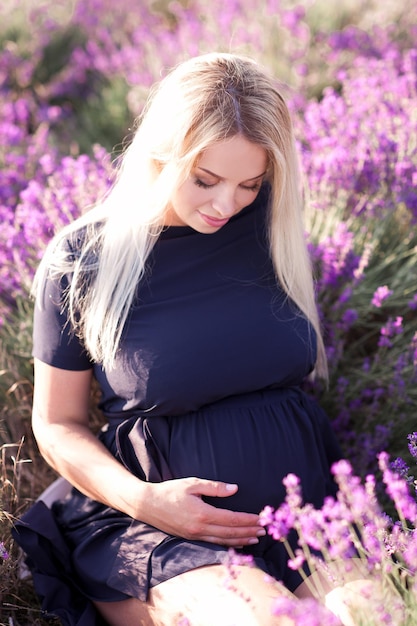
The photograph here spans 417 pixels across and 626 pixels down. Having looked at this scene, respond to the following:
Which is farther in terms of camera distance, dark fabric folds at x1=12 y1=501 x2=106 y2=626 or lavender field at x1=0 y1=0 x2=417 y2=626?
lavender field at x1=0 y1=0 x2=417 y2=626

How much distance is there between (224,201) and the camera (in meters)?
1.88

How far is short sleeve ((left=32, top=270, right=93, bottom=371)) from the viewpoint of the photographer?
1.96m

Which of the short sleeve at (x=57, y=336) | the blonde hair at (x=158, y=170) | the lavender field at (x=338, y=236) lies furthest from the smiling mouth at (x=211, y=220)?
the lavender field at (x=338, y=236)

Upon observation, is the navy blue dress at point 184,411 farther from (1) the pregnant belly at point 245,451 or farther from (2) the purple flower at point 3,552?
(2) the purple flower at point 3,552

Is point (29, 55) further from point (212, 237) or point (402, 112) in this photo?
point (212, 237)

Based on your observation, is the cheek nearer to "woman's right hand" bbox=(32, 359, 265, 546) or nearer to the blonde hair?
the blonde hair

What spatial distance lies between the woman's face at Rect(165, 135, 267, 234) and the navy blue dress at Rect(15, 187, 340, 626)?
152 millimetres

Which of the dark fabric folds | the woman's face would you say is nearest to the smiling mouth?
the woman's face

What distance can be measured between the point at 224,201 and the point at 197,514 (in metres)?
0.75

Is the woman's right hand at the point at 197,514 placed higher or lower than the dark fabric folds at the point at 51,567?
higher

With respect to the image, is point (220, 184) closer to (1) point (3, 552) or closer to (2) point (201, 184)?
(2) point (201, 184)

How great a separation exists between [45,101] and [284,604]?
14.7ft

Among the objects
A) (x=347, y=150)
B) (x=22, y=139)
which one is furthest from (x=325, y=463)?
(x=22, y=139)

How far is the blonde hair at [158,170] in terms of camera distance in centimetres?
187
